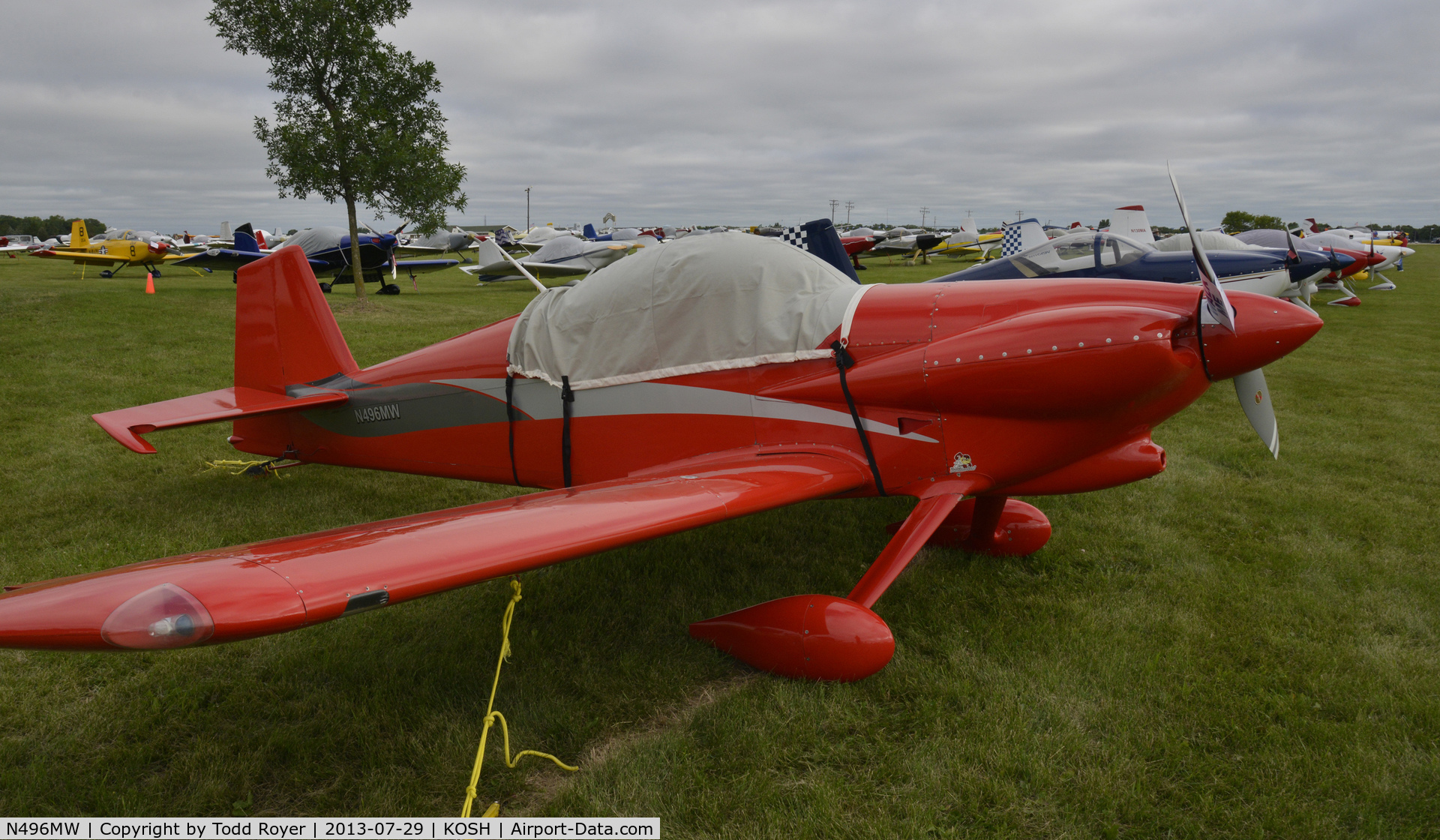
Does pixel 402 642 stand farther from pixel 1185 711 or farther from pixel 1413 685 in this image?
pixel 1413 685

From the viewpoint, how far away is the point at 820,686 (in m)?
3.06

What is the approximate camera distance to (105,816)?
8.09 feet

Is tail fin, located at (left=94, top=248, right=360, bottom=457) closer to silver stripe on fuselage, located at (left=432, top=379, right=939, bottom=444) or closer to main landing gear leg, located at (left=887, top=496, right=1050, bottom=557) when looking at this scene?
silver stripe on fuselage, located at (left=432, top=379, right=939, bottom=444)

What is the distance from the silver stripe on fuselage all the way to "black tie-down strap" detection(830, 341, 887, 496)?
0.02 meters

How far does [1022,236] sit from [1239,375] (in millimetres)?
16530

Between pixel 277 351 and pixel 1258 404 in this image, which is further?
pixel 277 351

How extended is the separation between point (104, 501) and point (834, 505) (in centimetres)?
497

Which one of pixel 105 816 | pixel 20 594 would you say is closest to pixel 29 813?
pixel 105 816

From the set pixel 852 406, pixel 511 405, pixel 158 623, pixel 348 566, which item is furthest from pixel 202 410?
pixel 852 406

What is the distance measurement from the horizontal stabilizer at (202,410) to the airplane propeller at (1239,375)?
4581 mm

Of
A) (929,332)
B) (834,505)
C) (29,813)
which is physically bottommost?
(29,813)

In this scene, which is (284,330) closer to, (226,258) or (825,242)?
(825,242)

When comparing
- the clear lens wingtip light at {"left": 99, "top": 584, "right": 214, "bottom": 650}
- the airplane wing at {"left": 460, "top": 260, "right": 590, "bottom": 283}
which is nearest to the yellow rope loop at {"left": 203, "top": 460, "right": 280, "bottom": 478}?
the clear lens wingtip light at {"left": 99, "top": 584, "right": 214, "bottom": 650}

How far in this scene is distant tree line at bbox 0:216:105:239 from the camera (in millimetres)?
83562
